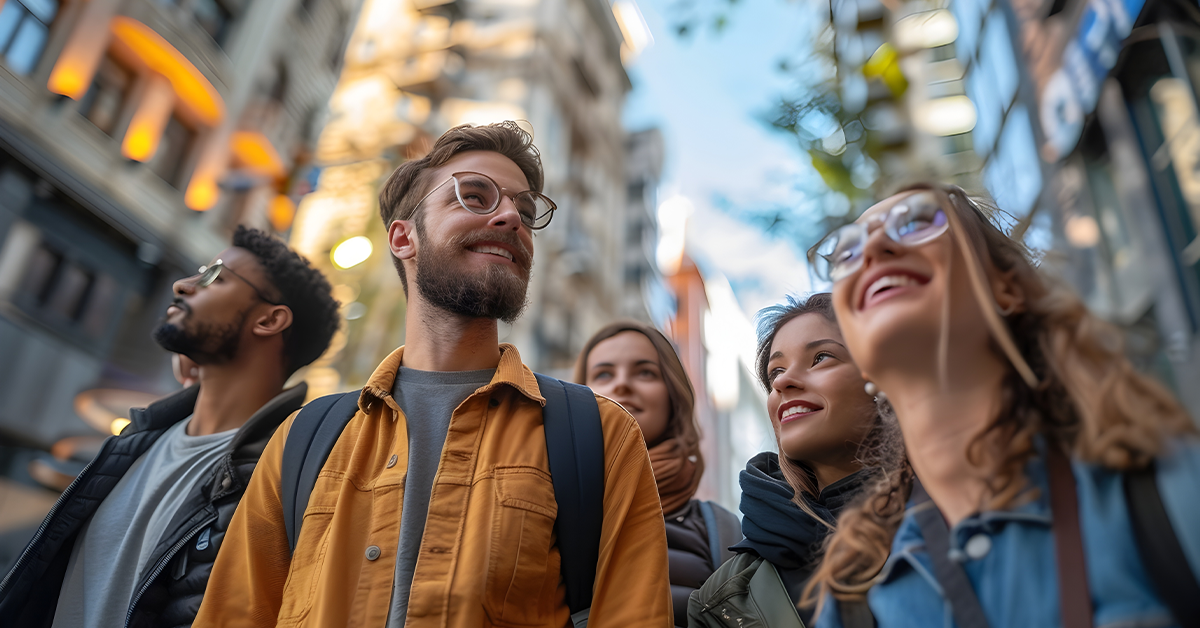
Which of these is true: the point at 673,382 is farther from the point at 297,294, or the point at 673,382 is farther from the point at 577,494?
the point at 297,294

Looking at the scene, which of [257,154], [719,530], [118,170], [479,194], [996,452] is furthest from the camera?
[257,154]

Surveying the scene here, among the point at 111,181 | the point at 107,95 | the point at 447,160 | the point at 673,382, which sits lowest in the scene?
the point at 673,382

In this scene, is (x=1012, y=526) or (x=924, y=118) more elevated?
(x=924, y=118)

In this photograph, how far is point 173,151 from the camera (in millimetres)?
12922

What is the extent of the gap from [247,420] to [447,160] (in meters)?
1.32

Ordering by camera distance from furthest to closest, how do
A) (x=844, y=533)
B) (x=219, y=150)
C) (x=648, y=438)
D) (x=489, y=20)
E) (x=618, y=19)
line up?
(x=618, y=19) < (x=489, y=20) < (x=219, y=150) < (x=648, y=438) < (x=844, y=533)

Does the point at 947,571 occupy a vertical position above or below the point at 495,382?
below

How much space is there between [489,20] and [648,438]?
27.3 meters

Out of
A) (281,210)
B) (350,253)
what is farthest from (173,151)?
(350,253)

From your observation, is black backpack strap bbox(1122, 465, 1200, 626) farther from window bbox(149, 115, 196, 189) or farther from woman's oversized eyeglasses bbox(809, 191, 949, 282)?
window bbox(149, 115, 196, 189)

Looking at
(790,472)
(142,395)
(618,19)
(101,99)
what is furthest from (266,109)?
(618,19)

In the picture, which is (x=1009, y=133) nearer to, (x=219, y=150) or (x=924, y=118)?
(x=924, y=118)

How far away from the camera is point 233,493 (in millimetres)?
2643

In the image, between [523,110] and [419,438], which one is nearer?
[419,438]
